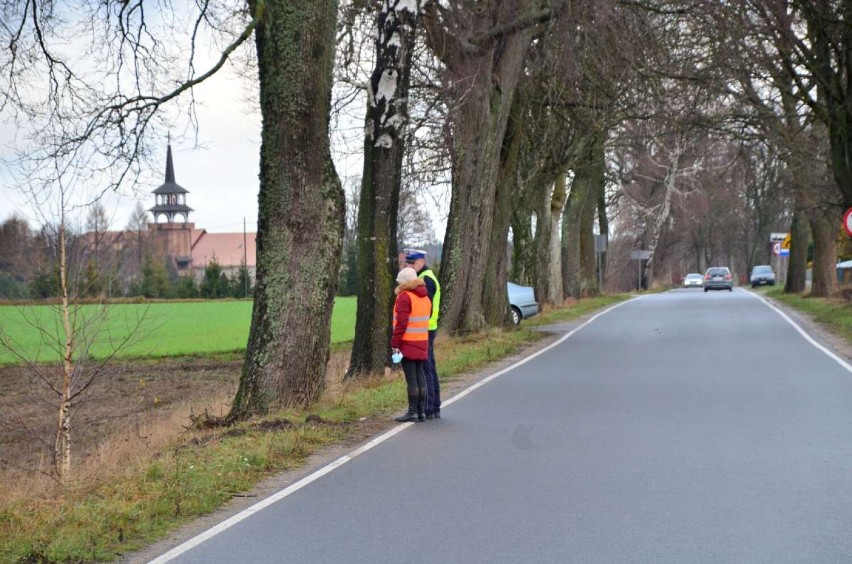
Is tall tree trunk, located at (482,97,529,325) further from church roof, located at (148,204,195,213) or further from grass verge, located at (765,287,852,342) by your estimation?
church roof, located at (148,204,195,213)

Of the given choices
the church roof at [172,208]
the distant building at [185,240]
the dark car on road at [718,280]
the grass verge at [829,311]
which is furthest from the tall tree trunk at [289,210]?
the church roof at [172,208]

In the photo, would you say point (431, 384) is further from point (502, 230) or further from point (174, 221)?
point (174, 221)

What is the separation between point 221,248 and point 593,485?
163 metres

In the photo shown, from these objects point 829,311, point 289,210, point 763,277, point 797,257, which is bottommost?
point 829,311

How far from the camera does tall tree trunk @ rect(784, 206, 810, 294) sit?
52.2 metres

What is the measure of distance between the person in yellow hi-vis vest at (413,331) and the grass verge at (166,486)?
738 mm

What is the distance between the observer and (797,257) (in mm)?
53125

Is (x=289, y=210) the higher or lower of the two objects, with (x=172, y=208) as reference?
lower

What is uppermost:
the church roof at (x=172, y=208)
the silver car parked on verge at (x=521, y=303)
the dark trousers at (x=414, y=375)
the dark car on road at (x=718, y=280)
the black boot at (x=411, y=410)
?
the church roof at (x=172, y=208)

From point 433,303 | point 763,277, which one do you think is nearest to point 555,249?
point 433,303

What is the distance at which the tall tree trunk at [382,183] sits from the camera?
17.6 meters

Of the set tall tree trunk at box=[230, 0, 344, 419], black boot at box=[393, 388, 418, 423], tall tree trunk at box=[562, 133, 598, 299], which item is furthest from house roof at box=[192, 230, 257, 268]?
black boot at box=[393, 388, 418, 423]

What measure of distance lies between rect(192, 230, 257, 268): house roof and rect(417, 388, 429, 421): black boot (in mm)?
152402

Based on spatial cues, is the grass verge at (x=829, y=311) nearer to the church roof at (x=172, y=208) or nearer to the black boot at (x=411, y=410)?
the black boot at (x=411, y=410)
